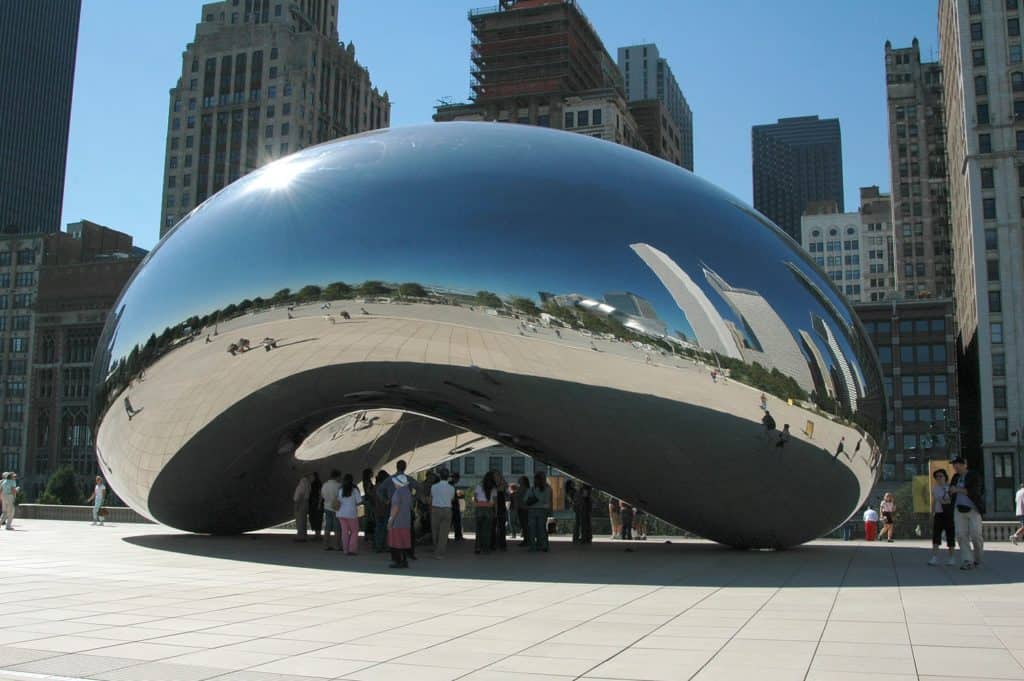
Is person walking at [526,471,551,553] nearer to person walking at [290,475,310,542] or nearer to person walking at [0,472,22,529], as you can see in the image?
person walking at [290,475,310,542]

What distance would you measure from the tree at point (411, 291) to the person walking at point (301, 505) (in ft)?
20.3

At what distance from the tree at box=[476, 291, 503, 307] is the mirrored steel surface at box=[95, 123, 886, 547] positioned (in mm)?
27

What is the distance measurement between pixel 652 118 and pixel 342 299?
138544 mm

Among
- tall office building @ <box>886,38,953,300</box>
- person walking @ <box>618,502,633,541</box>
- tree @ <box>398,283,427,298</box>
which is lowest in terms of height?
person walking @ <box>618,502,633,541</box>

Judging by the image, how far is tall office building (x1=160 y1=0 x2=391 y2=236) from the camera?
380 ft

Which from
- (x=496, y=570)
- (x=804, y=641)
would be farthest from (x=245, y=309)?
(x=804, y=641)

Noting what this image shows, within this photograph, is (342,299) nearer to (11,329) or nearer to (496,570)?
(496,570)

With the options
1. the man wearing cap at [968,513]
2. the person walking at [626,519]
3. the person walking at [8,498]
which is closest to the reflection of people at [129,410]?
the person walking at [8,498]

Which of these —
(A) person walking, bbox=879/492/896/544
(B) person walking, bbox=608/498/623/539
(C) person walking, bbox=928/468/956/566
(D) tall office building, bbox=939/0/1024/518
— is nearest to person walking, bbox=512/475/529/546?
(B) person walking, bbox=608/498/623/539

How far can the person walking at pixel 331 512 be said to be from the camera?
15477 mm

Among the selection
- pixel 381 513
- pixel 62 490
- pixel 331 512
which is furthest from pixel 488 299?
pixel 62 490

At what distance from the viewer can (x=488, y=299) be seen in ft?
39.9

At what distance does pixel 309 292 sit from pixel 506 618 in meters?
6.02

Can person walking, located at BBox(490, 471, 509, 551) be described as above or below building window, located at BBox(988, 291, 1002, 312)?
below
